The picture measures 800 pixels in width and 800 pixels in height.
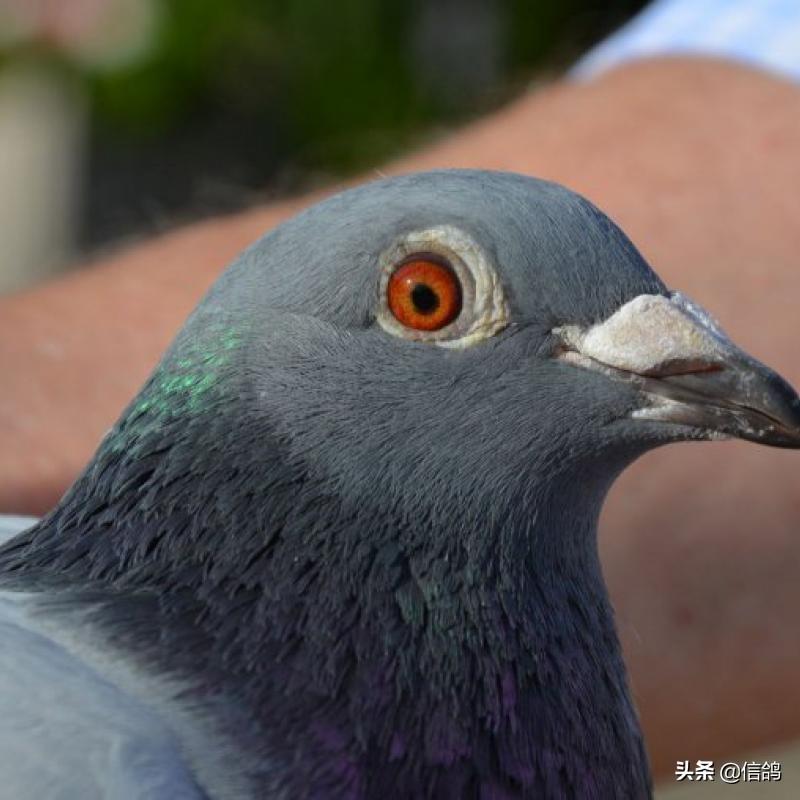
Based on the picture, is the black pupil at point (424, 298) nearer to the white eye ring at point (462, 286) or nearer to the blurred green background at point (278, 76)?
the white eye ring at point (462, 286)

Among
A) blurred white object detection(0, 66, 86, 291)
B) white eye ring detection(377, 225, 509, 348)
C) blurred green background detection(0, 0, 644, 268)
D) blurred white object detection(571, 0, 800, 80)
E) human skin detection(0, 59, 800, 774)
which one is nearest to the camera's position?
white eye ring detection(377, 225, 509, 348)

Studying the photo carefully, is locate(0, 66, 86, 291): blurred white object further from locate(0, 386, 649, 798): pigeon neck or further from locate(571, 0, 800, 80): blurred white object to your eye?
locate(0, 386, 649, 798): pigeon neck

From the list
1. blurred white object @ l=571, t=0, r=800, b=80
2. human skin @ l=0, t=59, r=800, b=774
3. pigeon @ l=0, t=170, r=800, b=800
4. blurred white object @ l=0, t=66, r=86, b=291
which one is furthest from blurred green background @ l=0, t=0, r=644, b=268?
pigeon @ l=0, t=170, r=800, b=800

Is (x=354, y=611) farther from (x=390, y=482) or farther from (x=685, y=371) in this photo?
(x=685, y=371)

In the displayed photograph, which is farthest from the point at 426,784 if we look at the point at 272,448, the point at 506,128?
the point at 506,128

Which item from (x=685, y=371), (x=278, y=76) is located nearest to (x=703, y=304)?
(x=685, y=371)

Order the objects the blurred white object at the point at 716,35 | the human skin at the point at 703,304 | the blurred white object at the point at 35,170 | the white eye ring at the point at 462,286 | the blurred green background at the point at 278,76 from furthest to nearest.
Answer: the blurred green background at the point at 278,76
the blurred white object at the point at 35,170
the blurred white object at the point at 716,35
the human skin at the point at 703,304
the white eye ring at the point at 462,286

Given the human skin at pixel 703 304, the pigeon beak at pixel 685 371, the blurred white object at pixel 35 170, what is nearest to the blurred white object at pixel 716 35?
the human skin at pixel 703 304
